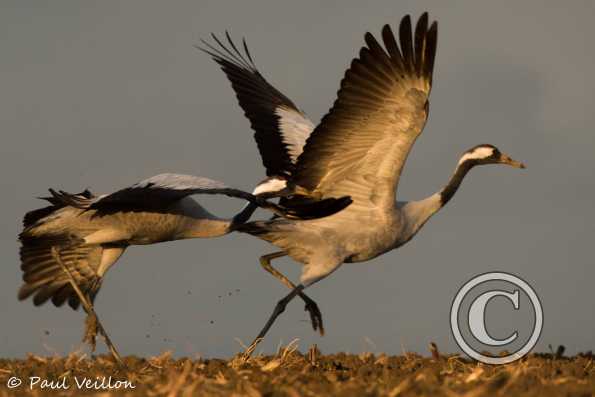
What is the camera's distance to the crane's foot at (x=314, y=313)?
1043 centimetres

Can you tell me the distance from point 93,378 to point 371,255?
3432 millimetres

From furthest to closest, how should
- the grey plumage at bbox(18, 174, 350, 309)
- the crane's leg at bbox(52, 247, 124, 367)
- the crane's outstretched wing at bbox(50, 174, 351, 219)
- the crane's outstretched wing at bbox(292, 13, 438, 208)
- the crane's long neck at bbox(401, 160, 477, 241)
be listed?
the crane's long neck at bbox(401, 160, 477, 241) → the crane's leg at bbox(52, 247, 124, 367) → the crane's outstretched wing at bbox(292, 13, 438, 208) → the grey plumage at bbox(18, 174, 350, 309) → the crane's outstretched wing at bbox(50, 174, 351, 219)

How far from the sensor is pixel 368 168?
32.7ft

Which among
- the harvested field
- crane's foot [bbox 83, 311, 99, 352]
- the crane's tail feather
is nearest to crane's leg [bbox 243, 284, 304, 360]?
the harvested field

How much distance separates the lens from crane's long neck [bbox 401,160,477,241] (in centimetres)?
1046

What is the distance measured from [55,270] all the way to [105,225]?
6.22 feet

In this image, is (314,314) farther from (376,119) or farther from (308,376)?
(308,376)

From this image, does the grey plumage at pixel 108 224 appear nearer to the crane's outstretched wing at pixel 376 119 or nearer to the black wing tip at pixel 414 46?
the crane's outstretched wing at pixel 376 119

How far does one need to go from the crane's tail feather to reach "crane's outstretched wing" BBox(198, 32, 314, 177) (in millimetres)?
2270

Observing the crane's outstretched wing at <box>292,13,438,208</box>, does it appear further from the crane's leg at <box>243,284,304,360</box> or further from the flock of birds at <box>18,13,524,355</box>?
the crane's leg at <box>243,284,304,360</box>

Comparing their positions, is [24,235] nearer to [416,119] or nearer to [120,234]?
[120,234]

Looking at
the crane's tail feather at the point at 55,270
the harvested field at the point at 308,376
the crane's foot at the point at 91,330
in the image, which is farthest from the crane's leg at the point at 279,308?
the crane's tail feather at the point at 55,270

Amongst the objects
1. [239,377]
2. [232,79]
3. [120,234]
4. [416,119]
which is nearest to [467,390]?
[239,377]

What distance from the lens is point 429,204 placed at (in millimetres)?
10656
